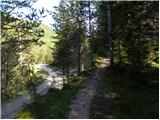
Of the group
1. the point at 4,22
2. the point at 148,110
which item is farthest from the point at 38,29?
the point at 148,110

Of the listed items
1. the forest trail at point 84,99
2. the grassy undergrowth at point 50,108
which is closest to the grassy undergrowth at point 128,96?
the forest trail at point 84,99

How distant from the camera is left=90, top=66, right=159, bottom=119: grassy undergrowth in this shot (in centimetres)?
1875

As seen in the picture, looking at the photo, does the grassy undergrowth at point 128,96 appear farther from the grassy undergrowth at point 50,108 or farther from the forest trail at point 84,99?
the grassy undergrowth at point 50,108

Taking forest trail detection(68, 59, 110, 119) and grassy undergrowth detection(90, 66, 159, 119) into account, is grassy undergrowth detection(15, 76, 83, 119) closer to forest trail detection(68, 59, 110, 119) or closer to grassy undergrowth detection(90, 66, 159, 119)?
forest trail detection(68, 59, 110, 119)

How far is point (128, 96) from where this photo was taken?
874 inches

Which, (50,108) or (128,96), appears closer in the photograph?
(50,108)

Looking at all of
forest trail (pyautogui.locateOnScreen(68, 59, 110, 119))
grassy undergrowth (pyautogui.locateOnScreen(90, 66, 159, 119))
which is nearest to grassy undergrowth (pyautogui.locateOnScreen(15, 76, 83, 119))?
forest trail (pyautogui.locateOnScreen(68, 59, 110, 119))

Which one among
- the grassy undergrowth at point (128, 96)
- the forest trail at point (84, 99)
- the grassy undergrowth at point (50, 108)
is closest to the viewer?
the grassy undergrowth at point (128, 96)

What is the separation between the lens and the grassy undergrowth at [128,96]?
1875 centimetres

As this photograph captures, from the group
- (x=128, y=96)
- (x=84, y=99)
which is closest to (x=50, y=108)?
(x=84, y=99)

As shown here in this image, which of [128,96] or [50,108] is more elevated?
[128,96]

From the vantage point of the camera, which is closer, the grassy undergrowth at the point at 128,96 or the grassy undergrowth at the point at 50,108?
the grassy undergrowth at the point at 128,96

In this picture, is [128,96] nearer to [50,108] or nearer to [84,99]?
[84,99]

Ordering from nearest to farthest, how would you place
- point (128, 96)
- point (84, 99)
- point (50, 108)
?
point (50, 108) < point (128, 96) < point (84, 99)
